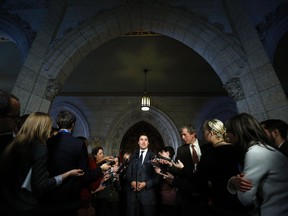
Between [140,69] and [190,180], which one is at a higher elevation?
[140,69]

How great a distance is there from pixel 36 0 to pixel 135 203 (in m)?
4.40

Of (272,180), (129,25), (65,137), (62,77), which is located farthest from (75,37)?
(272,180)

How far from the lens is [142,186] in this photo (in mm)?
2664

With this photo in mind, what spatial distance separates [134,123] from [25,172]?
6.48 meters

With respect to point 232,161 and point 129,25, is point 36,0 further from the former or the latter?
point 232,161

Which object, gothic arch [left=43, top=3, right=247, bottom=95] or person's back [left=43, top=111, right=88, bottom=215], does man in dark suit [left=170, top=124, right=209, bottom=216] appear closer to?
person's back [left=43, top=111, right=88, bottom=215]

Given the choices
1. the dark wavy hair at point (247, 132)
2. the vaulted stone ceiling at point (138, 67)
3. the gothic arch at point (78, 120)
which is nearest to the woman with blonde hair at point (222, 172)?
the dark wavy hair at point (247, 132)

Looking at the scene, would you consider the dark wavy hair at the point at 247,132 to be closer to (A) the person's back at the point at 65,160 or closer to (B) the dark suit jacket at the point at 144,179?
(A) the person's back at the point at 65,160

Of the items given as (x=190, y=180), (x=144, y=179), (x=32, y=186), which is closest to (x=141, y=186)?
(x=144, y=179)

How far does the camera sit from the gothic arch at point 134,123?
7.21 m

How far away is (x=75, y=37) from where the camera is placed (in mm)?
3451

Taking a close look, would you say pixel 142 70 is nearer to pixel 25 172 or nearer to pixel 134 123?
pixel 134 123

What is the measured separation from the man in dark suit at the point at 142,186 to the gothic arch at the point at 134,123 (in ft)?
14.3

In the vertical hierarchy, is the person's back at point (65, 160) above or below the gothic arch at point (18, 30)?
below
